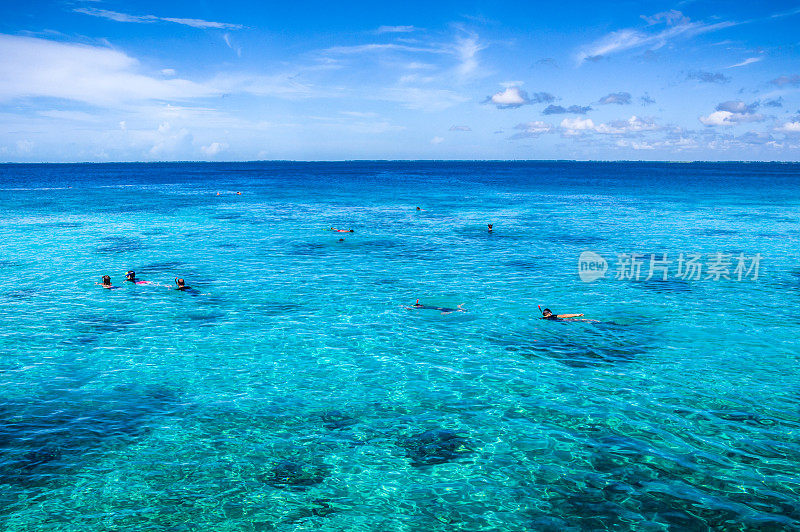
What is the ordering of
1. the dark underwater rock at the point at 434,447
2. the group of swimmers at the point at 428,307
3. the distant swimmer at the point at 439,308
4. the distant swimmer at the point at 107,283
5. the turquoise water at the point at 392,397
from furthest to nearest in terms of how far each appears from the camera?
the distant swimmer at the point at 107,283 < the distant swimmer at the point at 439,308 < the group of swimmers at the point at 428,307 < the dark underwater rock at the point at 434,447 < the turquoise water at the point at 392,397

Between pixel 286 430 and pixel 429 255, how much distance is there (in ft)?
105

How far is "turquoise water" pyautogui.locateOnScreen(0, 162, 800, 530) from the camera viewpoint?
14.8 m

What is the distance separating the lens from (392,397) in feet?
69.0

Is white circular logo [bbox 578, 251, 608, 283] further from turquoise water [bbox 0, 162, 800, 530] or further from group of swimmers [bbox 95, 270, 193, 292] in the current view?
group of swimmers [bbox 95, 270, 193, 292]

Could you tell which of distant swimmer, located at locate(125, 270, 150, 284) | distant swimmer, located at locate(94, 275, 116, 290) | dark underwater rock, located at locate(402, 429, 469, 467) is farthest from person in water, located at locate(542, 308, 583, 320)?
distant swimmer, located at locate(94, 275, 116, 290)

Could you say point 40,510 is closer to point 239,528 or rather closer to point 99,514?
point 99,514

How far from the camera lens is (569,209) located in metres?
91.0

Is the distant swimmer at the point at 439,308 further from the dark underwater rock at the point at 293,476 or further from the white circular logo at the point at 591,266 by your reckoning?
the dark underwater rock at the point at 293,476

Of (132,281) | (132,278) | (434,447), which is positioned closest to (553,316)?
(434,447)

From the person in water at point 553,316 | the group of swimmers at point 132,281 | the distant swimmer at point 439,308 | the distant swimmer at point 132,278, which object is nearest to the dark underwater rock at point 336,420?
the distant swimmer at point 439,308

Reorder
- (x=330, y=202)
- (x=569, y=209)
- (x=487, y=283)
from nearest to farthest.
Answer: (x=487, y=283) < (x=569, y=209) < (x=330, y=202)

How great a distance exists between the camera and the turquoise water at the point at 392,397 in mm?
14828

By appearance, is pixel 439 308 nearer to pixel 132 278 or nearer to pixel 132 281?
pixel 132 278

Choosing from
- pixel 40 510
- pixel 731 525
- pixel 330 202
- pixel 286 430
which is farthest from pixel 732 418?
pixel 330 202
